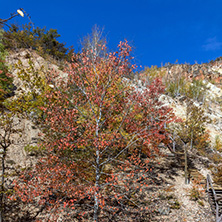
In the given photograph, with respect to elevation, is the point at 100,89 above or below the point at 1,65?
below

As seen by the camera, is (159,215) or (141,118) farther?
(141,118)

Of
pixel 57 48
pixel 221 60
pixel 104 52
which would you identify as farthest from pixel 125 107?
pixel 221 60

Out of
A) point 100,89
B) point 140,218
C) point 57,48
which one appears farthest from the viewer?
point 57,48

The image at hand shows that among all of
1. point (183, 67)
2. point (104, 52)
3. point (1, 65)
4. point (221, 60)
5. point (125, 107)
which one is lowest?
point (125, 107)

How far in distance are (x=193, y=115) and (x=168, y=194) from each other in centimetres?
956

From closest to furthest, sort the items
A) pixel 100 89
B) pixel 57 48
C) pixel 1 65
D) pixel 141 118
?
1. pixel 100 89
2. pixel 141 118
3. pixel 1 65
4. pixel 57 48

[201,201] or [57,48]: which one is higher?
[57,48]

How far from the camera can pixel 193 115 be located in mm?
17500

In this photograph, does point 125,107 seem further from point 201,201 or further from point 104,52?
point 201,201

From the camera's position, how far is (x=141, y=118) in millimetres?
13312

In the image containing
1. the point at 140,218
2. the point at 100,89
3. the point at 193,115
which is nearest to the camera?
the point at 100,89

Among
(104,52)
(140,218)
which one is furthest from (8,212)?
(104,52)

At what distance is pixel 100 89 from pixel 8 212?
300 inches

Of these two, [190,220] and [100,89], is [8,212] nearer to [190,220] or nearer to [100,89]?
[100,89]
